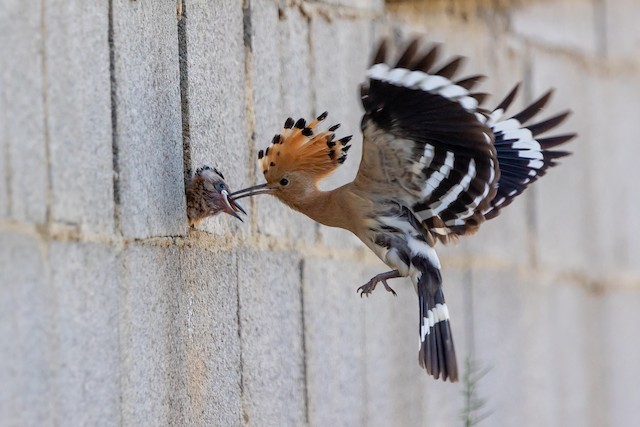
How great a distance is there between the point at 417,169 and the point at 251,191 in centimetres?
42

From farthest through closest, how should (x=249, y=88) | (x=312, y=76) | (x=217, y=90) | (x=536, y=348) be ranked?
(x=536, y=348)
(x=312, y=76)
(x=249, y=88)
(x=217, y=90)

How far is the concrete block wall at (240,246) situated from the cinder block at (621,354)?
102 mm

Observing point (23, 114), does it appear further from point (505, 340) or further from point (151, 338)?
point (505, 340)

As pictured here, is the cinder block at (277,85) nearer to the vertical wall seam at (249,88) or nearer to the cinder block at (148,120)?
the vertical wall seam at (249,88)

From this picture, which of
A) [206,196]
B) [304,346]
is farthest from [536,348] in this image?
[206,196]

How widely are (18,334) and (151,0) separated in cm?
91

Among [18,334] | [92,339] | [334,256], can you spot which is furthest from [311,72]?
[18,334]

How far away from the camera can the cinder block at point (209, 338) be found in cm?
278

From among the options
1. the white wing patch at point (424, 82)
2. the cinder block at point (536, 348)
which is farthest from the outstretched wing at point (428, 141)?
the cinder block at point (536, 348)

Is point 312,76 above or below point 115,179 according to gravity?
above

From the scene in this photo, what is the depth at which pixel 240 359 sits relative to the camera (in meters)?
3.09

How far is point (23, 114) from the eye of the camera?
2.11 meters

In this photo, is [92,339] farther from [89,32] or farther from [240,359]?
[240,359]

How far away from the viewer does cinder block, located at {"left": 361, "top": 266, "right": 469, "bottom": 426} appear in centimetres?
393
